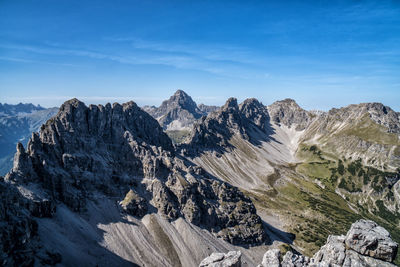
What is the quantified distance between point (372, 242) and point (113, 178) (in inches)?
4741

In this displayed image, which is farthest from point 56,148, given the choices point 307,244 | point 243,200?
point 307,244

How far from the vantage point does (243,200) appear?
154 metres

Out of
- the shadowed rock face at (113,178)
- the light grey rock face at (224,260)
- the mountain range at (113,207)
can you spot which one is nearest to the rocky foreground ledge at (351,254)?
the light grey rock face at (224,260)

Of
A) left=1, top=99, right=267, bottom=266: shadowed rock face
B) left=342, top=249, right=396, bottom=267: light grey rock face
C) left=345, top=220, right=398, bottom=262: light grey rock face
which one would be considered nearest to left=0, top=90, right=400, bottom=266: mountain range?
left=1, top=99, right=267, bottom=266: shadowed rock face

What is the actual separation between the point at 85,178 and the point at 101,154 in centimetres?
1845

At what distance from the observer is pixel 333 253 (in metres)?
52.1

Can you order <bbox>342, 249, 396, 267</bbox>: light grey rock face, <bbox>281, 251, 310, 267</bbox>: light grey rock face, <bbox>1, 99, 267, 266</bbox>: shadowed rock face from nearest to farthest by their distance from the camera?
<bbox>342, 249, 396, 267</bbox>: light grey rock face, <bbox>281, 251, 310, 267</bbox>: light grey rock face, <bbox>1, 99, 267, 266</bbox>: shadowed rock face

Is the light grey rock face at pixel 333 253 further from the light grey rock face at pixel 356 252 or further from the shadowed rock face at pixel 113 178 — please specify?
the shadowed rock face at pixel 113 178

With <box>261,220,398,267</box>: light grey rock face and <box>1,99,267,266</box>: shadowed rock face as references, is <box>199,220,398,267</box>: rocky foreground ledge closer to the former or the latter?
<box>261,220,398,267</box>: light grey rock face

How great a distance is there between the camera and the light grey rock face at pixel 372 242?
4859 centimetres

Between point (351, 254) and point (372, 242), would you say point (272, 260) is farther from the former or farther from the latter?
point (372, 242)

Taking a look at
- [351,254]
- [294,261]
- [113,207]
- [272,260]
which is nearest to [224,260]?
[272,260]

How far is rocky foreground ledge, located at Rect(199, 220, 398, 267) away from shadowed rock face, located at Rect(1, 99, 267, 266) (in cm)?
7987

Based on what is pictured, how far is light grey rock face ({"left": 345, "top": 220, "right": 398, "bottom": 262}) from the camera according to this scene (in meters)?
48.6
